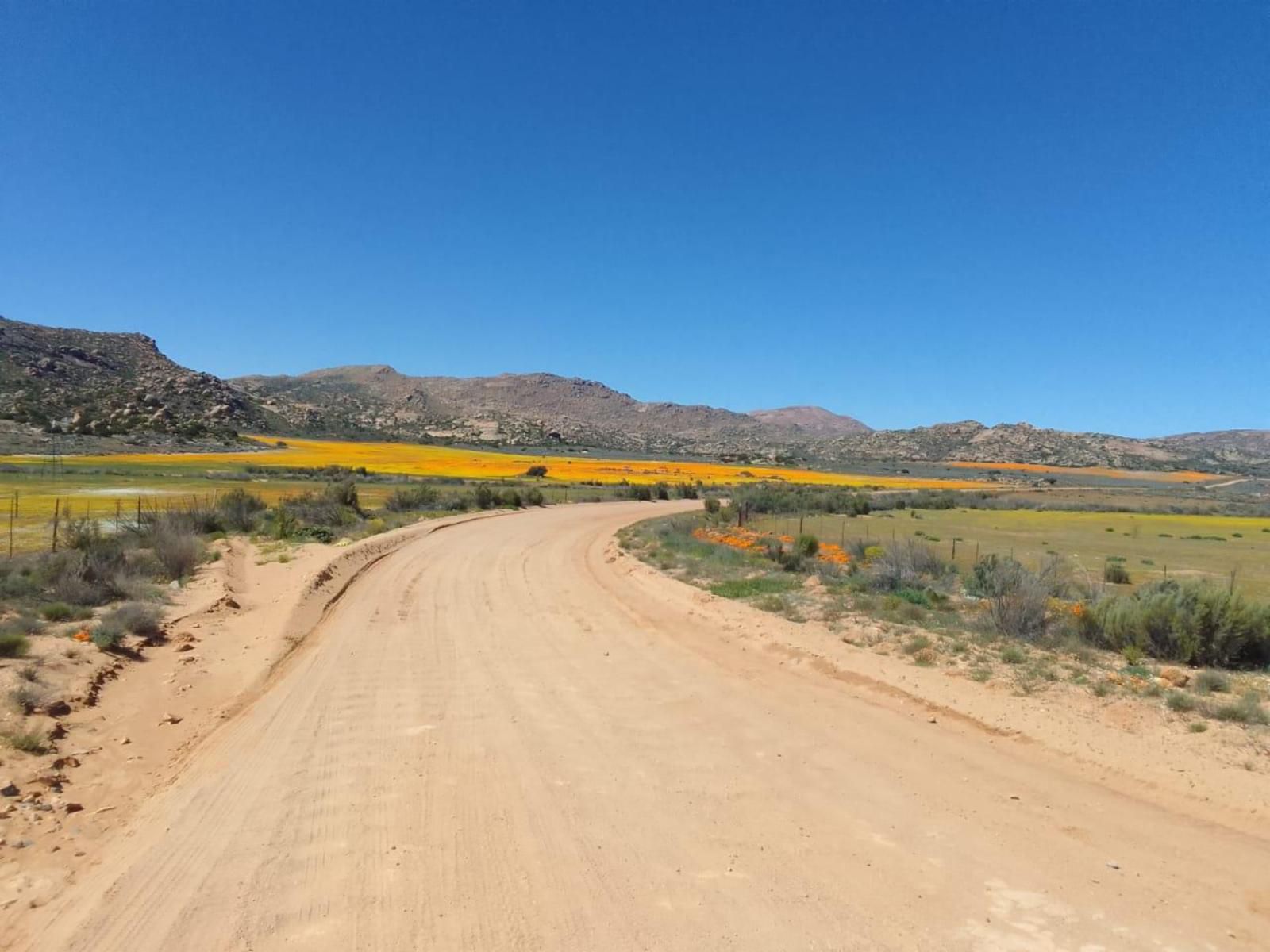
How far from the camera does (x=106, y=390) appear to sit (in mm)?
101938

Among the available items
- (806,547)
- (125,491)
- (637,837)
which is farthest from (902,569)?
(125,491)

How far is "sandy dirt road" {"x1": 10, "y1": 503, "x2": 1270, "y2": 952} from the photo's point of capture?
4.62 meters

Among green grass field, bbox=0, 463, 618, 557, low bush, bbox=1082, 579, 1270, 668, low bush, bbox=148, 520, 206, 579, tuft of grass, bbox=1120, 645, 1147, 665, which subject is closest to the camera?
tuft of grass, bbox=1120, 645, 1147, 665

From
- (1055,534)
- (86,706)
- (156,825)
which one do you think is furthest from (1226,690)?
(1055,534)

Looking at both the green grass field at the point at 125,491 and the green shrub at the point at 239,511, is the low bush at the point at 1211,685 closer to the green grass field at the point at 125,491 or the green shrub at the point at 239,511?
the green grass field at the point at 125,491

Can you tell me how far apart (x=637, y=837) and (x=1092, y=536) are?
41.0 m

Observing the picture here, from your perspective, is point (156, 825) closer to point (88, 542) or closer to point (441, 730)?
point (441, 730)

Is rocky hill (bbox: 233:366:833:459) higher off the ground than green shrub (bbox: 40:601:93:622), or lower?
higher

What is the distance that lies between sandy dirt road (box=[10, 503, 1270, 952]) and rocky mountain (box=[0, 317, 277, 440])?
8951 centimetres

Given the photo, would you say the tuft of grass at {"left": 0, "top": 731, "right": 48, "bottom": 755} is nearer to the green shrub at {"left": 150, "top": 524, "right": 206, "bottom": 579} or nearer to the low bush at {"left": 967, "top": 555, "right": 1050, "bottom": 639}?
the green shrub at {"left": 150, "top": 524, "right": 206, "bottom": 579}

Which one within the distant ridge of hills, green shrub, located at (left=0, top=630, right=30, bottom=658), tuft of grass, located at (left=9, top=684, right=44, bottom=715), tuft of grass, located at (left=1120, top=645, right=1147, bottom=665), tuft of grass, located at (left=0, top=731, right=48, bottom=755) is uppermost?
the distant ridge of hills

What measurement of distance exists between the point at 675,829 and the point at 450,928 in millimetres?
1869

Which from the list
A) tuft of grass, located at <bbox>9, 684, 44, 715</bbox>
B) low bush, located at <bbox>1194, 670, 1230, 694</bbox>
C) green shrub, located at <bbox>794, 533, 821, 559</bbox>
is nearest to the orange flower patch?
green shrub, located at <bbox>794, 533, 821, 559</bbox>

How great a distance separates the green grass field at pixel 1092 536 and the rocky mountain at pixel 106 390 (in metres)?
79.0
